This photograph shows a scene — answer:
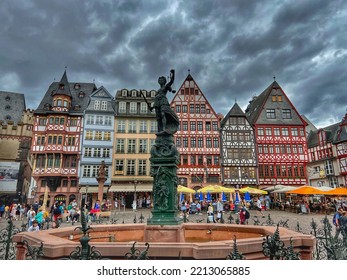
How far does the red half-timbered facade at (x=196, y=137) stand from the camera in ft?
112

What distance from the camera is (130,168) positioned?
34062mm

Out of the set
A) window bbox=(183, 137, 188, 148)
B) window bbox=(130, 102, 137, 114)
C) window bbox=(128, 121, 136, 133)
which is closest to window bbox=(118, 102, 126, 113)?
window bbox=(130, 102, 137, 114)

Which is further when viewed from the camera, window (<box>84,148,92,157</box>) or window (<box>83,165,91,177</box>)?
window (<box>84,148,92,157</box>)

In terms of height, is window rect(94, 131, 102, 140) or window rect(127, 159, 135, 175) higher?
window rect(94, 131, 102, 140)

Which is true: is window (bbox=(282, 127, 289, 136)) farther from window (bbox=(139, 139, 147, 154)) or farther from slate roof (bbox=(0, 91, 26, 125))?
slate roof (bbox=(0, 91, 26, 125))

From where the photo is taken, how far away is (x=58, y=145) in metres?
31.9

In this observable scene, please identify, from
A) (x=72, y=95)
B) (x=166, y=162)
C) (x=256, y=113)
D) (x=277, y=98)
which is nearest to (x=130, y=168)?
(x=72, y=95)

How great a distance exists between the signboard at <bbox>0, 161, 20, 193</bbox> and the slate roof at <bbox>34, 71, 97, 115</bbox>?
8.50m

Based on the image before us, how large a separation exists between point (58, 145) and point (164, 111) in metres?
28.2

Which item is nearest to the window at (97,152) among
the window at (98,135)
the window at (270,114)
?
the window at (98,135)

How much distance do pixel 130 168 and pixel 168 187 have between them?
27813mm

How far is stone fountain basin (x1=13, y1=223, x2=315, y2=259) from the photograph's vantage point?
4.13m

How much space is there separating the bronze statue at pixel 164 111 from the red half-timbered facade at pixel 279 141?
30.2m

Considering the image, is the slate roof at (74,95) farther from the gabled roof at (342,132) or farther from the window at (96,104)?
the gabled roof at (342,132)
